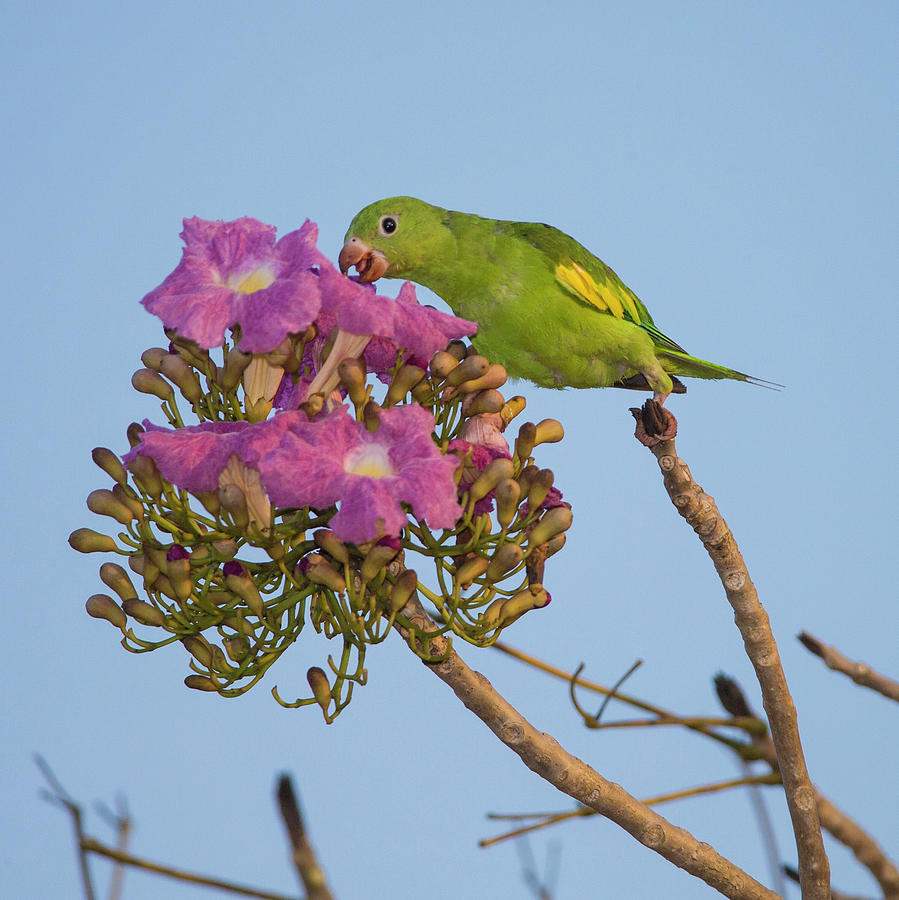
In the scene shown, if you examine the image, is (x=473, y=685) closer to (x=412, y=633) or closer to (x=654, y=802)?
(x=412, y=633)

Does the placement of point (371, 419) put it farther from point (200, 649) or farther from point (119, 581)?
point (119, 581)

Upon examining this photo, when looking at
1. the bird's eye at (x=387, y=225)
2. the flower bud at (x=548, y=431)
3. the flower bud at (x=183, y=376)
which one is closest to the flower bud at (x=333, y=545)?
the flower bud at (x=183, y=376)

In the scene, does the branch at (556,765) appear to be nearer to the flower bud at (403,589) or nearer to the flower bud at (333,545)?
the flower bud at (403,589)

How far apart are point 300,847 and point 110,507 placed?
1253 mm

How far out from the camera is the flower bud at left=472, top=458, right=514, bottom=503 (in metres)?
3.10

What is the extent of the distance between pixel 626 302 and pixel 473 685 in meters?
3.22

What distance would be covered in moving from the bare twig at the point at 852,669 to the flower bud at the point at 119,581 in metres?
2.76

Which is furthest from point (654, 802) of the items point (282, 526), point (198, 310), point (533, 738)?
point (198, 310)

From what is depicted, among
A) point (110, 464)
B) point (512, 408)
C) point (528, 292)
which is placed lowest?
point (110, 464)

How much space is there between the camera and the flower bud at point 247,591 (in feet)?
9.64

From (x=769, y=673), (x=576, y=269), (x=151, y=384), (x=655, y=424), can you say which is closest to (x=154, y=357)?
(x=151, y=384)

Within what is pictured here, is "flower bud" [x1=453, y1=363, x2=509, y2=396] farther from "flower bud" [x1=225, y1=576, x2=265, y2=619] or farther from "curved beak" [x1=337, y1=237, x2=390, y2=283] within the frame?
"curved beak" [x1=337, y1=237, x2=390, y2=283]

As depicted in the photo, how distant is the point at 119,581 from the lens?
323cm

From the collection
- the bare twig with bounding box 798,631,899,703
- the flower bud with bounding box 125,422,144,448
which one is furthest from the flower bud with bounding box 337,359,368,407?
the bare twig with bounding box 798,631,899,703
